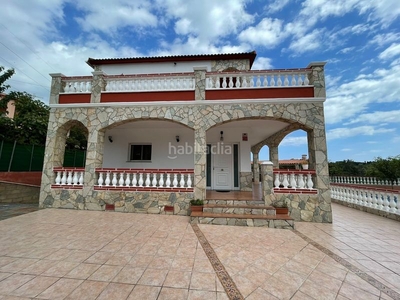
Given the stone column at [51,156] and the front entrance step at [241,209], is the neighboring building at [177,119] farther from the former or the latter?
the front entrance step at [241,209]

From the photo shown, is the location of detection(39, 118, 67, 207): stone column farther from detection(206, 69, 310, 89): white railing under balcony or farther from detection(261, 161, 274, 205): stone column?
detection(261, 161, 274, 205): stone column

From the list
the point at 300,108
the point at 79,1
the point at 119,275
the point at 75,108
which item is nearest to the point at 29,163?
the point at 75,108

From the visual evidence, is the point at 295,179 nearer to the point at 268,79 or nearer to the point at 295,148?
the point at 268,79

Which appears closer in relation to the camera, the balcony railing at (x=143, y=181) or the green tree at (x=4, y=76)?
the balcony railing at (x=143, y=181)

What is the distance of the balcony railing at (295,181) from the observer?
488cm

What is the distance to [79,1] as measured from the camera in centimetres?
629

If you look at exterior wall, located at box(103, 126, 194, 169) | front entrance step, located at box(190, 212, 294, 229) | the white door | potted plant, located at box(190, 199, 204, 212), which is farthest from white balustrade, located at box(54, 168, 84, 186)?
the white door

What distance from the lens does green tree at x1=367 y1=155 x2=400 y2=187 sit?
13352mm

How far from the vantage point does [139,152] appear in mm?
7969

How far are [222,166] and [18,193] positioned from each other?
8.75m

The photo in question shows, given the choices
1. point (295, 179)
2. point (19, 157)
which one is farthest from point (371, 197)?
point (19, 157)

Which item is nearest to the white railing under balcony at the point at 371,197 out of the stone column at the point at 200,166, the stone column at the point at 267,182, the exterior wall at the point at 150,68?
the stone column at the point at 267,182

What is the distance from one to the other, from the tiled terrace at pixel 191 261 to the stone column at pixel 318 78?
3837mm

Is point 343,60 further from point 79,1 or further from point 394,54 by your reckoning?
point 79,1
